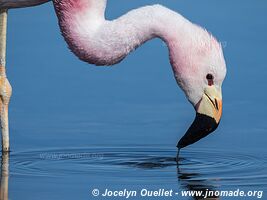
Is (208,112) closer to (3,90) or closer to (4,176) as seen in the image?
(4,176)

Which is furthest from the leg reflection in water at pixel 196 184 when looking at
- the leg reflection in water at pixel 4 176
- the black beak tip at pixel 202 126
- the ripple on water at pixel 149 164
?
the leg reflection in water at pixel 4 176

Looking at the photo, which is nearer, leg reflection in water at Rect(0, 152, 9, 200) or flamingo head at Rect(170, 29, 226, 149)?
leg reflection in water at Rect(0, 152, 9, 200)

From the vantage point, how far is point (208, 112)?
392 inches

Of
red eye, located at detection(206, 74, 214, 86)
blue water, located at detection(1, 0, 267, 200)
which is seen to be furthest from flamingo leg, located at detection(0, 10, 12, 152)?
red eye, located at detection(206, 74, 214, 86)

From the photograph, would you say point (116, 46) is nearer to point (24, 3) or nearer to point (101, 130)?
point (24, 3)

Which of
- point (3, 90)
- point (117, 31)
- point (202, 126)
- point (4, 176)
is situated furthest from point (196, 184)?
point (3, 90)

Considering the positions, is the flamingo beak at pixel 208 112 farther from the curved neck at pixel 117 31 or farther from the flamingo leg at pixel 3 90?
the flamingo leg at pixel 3 90

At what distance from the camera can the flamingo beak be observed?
32.4 ft

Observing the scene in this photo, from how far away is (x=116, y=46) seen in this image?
9.82 meters

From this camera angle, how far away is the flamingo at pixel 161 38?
32.1 feet

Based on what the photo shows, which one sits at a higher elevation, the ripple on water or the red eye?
the red eye

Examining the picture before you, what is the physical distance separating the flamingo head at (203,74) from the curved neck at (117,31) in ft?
0.11

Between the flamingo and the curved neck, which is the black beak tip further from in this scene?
the curved neck

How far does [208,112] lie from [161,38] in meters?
0.67
